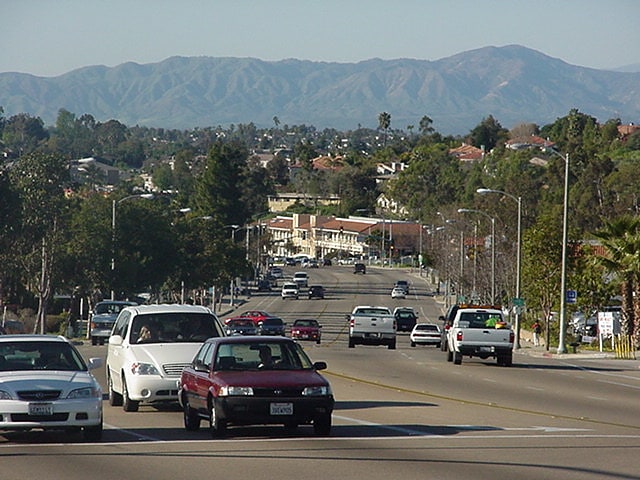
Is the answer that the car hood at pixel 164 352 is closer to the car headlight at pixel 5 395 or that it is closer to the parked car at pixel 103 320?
the car headlight at pixel 5 395

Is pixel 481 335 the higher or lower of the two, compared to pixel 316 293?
higher

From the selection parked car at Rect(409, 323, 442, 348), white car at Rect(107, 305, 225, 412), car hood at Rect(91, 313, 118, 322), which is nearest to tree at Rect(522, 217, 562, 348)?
parked car at Rect(409, 323, 442, 348)

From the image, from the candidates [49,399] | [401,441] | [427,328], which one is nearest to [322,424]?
[401,441]

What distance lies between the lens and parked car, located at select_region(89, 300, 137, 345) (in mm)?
49219

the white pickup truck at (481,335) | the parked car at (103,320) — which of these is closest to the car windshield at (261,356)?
the white pickup truck at (481,335)

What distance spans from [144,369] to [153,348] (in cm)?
54

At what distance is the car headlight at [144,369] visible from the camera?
21.8m

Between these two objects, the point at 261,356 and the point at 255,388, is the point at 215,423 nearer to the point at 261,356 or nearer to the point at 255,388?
the point at 255,388

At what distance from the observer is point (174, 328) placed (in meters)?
23.0

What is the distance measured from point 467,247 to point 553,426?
81.5m

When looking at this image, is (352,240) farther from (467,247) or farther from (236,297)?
(467,247)

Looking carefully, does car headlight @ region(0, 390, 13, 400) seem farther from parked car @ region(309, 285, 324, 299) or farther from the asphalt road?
parked car @ region(309, 285, 324, 299)

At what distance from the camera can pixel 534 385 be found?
102 ft

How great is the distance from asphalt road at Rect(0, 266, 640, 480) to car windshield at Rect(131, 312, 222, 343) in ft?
4.27
